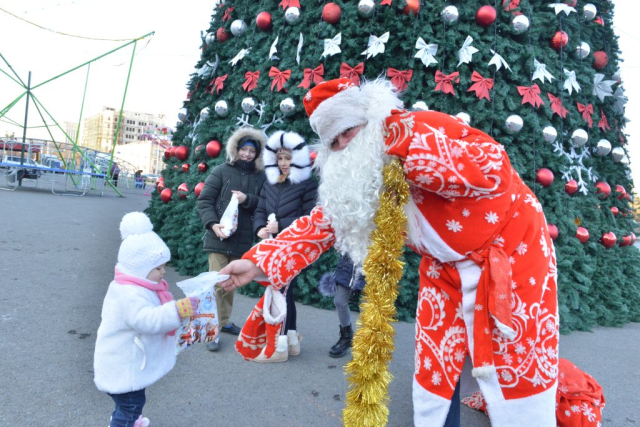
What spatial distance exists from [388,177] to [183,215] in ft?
15.0

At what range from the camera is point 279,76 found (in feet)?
16.6

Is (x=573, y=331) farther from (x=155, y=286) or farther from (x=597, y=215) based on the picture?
(x=155, y=286)

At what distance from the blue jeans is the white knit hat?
543mm

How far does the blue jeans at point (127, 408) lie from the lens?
1991 millimetres

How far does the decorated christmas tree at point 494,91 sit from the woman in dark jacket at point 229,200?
3.42 ft

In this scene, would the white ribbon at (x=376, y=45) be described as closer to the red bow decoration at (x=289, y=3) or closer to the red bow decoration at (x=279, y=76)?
the red bow decoration at (x=279, y=76)

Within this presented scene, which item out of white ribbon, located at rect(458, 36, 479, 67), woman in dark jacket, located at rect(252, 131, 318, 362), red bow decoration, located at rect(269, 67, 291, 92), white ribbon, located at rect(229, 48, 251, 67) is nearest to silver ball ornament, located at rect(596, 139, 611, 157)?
white ribbon, located at rect(458, 36, 479, 67)

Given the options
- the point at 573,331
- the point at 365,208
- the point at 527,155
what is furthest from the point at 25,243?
the point at 573,331

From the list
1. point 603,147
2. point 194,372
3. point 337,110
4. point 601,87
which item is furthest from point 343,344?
point 601,87

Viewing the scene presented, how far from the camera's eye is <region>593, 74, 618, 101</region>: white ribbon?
5.22 metres

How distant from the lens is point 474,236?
170 centimetres

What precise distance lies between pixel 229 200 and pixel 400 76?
2.28 m

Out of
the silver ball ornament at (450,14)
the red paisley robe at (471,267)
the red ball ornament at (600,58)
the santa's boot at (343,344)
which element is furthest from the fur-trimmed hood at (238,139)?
the red ball ornament at (600,58)

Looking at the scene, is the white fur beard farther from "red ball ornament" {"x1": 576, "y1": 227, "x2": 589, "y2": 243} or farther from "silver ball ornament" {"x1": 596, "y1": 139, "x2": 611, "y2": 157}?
"silver ball ornament" {"x1": 596, "y1": 139, "x2": 611, "y2": 157}
